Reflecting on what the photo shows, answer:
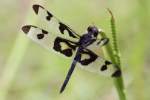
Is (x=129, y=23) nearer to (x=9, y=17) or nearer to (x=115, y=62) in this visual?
(x=9, y=17)

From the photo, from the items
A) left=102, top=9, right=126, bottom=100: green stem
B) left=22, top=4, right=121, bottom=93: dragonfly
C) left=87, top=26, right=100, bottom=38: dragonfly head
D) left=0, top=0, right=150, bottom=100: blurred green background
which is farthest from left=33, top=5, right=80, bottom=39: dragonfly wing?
left=102, top=9, right=126, bottom=100: green stem

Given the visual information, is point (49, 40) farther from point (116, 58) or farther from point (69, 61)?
point (69, 61)

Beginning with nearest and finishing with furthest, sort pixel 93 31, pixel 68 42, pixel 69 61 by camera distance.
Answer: pixel 93 31
pixel 68 42
pixel 69 61

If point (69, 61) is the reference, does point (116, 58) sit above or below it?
above

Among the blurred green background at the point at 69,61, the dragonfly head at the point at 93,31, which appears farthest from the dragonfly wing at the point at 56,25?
the blurred green background at the point at 69,61

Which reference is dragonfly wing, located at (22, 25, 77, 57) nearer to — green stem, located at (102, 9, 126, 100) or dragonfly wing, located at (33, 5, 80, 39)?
dragonfly wing, located at (33, 5, 80, 39)

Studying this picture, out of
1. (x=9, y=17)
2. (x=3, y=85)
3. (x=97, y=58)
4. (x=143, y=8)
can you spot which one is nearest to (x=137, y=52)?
(x=143, y=8)

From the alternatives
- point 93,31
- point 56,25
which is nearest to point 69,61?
point 56,25
